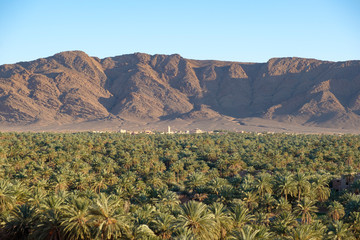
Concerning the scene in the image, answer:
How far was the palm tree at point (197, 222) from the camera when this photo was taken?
25.0m

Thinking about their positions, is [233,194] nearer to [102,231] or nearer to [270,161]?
[102,231]

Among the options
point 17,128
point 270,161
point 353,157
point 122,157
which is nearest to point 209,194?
point 270,161

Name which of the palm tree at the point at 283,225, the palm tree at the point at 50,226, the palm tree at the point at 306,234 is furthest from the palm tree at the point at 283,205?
the palm tree at the point at 50,226

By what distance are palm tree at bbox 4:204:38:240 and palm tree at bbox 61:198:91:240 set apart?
11.3ft

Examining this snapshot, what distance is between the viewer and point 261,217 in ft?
111

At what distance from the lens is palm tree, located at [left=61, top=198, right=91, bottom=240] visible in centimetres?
2277

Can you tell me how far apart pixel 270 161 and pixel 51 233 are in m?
54.3

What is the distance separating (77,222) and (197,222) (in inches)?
304

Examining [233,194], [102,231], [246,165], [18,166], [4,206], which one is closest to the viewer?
[102,231]

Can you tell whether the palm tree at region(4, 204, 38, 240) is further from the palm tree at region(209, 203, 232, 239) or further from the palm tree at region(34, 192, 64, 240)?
the palm tree at region(209, 203, 232, 239)

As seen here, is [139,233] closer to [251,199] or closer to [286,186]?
[251,199]

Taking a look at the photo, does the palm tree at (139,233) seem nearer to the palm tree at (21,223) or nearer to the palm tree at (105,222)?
the palm tree at (105,222)

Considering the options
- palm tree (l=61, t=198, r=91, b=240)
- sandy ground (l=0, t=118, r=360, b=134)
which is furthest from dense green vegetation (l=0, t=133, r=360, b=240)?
sandy ground (l=0, t=118, r=360, b=134)

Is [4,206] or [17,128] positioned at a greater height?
[4,206]
